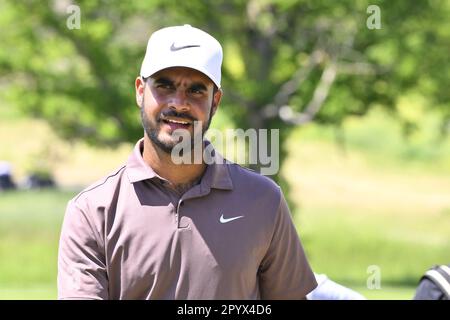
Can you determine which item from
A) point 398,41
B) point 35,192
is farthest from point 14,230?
point 398,41

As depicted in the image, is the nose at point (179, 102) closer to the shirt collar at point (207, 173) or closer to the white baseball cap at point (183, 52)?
the white baseball cap at point (183, 52)

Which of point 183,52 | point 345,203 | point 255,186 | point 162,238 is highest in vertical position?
point 183,52

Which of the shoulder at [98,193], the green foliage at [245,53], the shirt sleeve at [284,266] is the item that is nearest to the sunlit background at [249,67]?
the green foliage at [245,53]

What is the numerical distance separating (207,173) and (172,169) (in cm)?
12

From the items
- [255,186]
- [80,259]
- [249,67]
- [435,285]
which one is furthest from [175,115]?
Answer: [249,67]

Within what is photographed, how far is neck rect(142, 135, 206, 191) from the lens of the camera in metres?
3.50

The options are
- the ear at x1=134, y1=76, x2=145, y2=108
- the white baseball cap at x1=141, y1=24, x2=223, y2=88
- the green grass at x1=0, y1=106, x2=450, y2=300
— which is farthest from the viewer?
the green grass at x1=0, y1=106, x2=450, y2=300

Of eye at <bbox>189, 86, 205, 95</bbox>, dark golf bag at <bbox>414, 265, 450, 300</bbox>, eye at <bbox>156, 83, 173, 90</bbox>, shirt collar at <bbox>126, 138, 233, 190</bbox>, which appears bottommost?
dark golf bag at <bbox>414, 265, 450, 300</bbox>

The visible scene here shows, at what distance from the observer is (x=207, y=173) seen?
3.51 m

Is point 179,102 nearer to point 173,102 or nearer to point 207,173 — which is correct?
point 173,102

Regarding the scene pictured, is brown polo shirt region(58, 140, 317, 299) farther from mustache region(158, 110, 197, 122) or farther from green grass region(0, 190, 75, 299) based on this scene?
green grass region(0, 190, 75, 299)

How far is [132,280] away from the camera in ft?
10.8

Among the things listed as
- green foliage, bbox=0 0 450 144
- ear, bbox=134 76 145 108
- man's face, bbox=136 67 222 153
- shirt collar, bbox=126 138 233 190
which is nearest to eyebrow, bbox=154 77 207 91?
man's face, bbox=136 67 222 153

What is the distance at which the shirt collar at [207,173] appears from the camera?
345 cm
